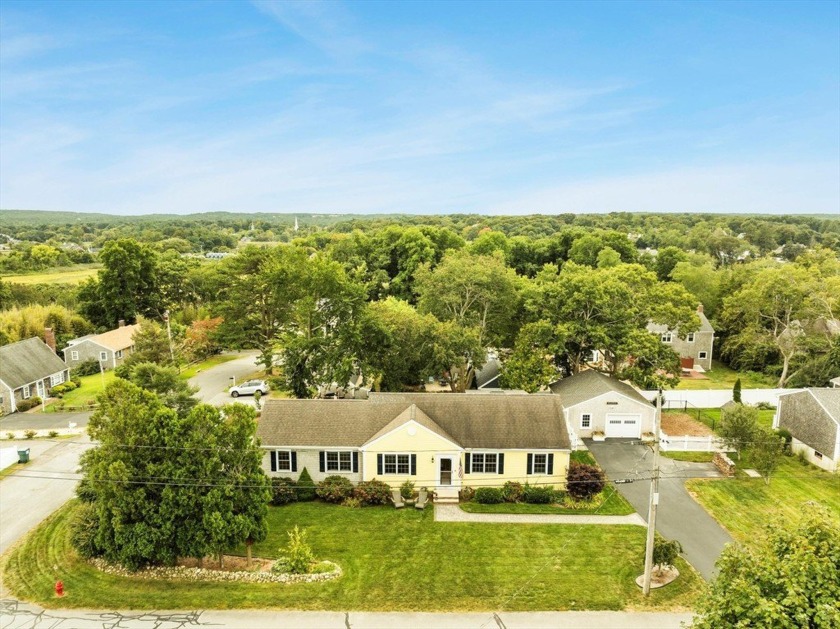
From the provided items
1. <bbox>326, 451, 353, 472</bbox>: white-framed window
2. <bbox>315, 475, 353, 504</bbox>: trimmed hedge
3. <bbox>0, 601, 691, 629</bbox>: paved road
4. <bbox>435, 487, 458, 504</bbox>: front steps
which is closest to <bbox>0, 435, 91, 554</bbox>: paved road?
<bbox>0, 601, 691, 629</bbox>: paved road

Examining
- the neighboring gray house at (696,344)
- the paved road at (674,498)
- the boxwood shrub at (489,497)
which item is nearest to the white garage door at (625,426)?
the paved road at (674,498)

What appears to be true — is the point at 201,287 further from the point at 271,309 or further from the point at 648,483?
the point at 648,483

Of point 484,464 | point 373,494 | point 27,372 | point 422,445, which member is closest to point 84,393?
point 27,372

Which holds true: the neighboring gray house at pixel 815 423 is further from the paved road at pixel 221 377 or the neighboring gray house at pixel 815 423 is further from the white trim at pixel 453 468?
the paved road at pixel 221 377

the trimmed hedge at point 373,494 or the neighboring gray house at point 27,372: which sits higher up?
the neighboring gray house at point 27,372

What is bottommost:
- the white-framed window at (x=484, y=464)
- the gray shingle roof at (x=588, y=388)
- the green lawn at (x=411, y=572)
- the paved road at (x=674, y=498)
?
the paved road at (x=674, y=498)
